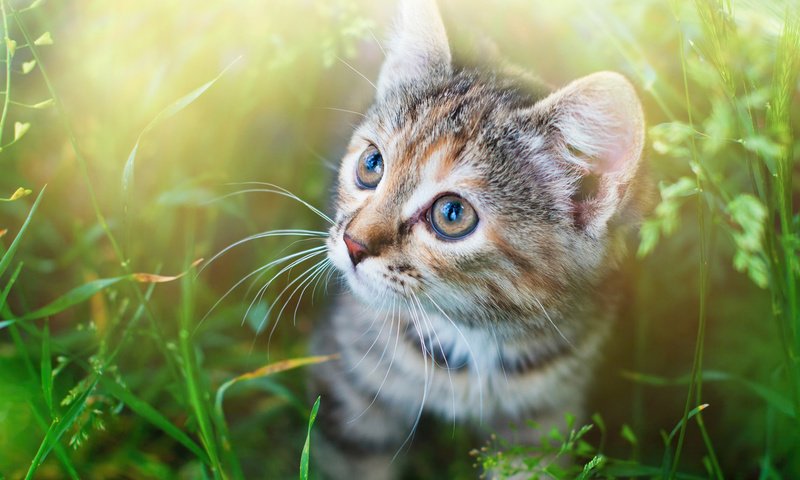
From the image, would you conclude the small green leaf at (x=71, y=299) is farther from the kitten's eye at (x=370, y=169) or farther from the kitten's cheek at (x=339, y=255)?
the kitten's eye at (x=370, y=169)

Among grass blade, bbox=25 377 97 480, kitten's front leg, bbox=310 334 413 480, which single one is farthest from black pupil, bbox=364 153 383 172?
grass blade, bbox=25 377 97 480

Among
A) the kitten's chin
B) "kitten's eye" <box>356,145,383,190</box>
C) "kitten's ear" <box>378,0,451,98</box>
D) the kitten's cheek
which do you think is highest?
"kitten's ear" <box>378,0,451,98</box>

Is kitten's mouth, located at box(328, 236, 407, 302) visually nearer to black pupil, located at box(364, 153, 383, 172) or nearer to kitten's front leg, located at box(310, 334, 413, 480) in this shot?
black pupil, located at box(364, 153, 383, 172)

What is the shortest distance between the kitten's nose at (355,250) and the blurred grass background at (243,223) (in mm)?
353

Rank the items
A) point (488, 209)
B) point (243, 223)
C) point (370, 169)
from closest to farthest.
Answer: point (488, 209)
point (370, 169)
point (243, 223)

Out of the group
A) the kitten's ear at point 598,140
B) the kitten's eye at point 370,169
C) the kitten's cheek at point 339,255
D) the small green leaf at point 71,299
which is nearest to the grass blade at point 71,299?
the small green leaf at point 71,299

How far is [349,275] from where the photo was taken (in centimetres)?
138

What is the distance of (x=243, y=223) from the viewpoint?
2295mm

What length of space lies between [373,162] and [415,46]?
30cm

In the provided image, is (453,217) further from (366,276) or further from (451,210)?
(366,276)

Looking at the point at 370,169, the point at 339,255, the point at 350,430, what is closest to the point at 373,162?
the point at 370,169

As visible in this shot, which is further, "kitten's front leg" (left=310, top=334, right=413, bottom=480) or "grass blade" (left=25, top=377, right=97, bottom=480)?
"kitten's front leg" (left=310, top=334, right=413, bottom=480)

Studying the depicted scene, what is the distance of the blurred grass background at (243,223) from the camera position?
1606 millimetres

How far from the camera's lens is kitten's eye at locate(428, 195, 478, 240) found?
4.29 ft
